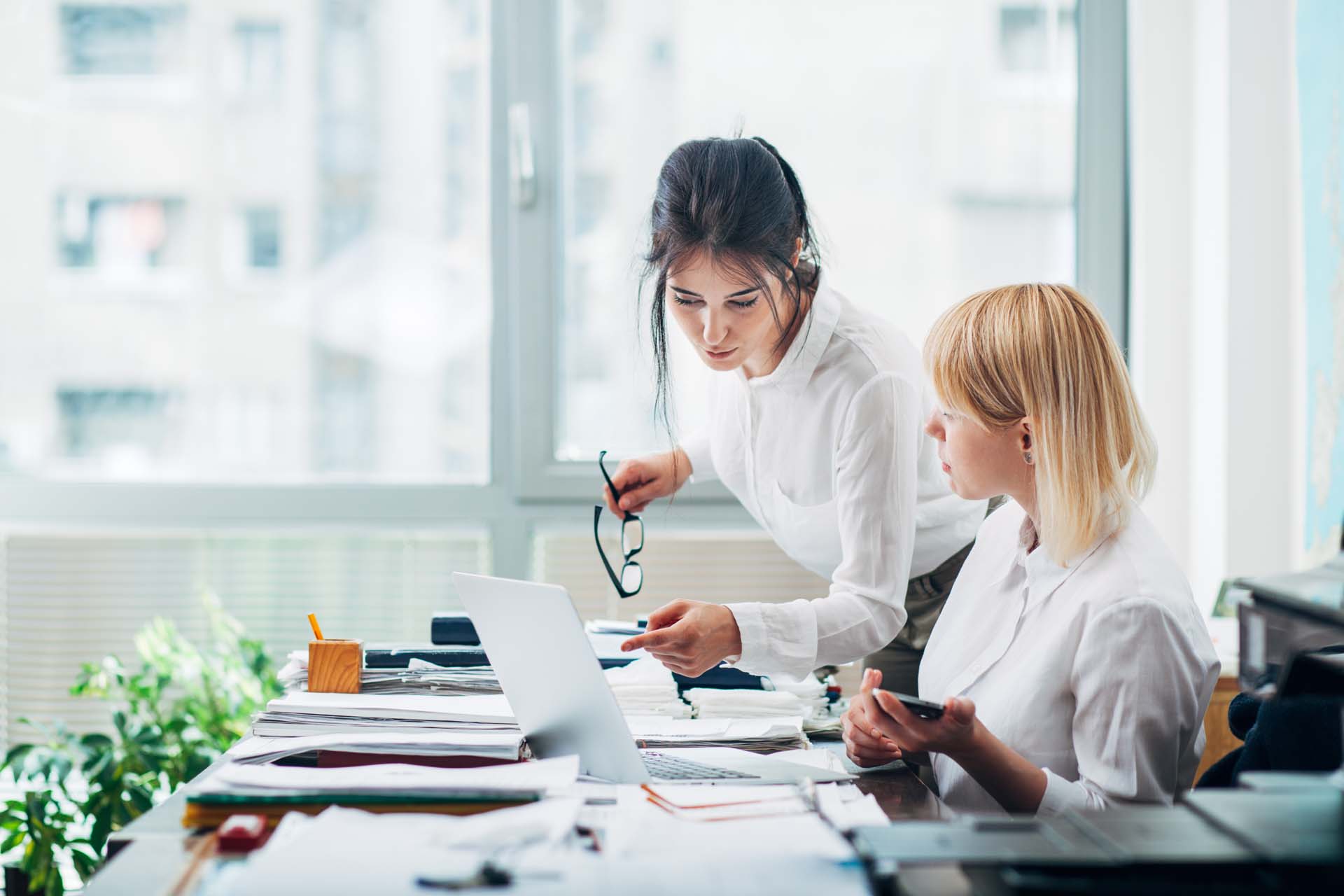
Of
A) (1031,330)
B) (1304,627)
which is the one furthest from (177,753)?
(1304,627)

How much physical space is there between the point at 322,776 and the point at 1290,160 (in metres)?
2.06

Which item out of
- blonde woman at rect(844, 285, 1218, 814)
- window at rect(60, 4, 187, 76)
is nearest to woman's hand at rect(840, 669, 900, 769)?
blonde woman at rect(844, 285, 1218, 814)

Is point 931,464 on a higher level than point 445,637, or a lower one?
Result: higher

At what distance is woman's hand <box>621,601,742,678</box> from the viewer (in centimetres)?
131

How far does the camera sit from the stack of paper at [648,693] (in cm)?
150

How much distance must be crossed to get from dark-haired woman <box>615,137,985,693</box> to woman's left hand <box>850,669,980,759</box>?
0.25 metres

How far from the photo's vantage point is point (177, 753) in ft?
7.89

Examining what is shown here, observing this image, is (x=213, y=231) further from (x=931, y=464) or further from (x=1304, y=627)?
(x=1304, y=627)

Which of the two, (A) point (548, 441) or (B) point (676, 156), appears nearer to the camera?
(B) point (676, 156)

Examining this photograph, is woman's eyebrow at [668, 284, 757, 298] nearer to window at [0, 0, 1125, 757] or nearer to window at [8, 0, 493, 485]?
window at [0, 0, 1125, 757]

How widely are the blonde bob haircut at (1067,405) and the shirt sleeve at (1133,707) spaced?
0.13 meters

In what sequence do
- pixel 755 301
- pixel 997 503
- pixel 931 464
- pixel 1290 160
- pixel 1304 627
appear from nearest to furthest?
pixel 1304 627 < pixel 755 301 < pixel 931 464 < pixel 997 503 < pixel 1290 160

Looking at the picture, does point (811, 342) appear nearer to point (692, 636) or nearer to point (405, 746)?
point (692, 636)

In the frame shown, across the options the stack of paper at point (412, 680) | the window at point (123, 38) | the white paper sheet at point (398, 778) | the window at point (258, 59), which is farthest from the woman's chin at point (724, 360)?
the window at point (123, 38)
